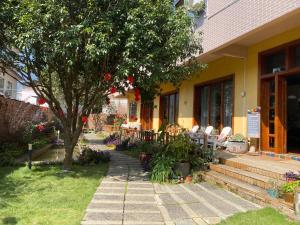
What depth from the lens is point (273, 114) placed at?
1026 cm

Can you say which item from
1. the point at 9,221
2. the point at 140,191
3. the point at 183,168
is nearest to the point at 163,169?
the point at 183,168

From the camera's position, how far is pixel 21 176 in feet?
28.2

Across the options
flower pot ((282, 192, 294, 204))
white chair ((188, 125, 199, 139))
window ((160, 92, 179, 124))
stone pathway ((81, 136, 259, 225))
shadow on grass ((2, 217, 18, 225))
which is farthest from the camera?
window ((160, 92, 179, 124))

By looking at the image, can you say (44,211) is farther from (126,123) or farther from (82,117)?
(126,123)

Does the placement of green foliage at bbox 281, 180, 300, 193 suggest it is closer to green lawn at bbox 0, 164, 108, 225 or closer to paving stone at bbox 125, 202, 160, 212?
paving stone at bbox 125, 202, 160, 212

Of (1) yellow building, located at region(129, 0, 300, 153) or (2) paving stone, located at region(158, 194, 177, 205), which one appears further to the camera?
(1) yellow building, located at region(129, 0, 300, 153)

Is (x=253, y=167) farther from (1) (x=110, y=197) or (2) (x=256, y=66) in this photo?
(2) (x=256, y=66)

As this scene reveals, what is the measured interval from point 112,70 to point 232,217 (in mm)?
5012

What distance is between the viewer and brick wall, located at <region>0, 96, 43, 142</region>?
1234 centimetres

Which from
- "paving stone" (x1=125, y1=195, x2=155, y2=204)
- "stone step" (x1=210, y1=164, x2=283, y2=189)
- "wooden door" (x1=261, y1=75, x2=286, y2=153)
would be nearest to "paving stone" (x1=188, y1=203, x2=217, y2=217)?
"paving stone" (x1=125, y1=195, x2=155, y2=204)

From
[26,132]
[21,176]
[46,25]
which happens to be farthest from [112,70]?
[26,132]

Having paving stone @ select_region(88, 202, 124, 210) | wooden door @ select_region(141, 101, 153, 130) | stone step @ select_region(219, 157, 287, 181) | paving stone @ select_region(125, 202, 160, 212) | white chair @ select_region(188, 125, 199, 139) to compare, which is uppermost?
wooden door @ select_region(141, 101, 153, 130)

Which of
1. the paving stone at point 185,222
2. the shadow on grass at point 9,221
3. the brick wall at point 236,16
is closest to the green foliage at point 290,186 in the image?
the paving stone at point 185,222

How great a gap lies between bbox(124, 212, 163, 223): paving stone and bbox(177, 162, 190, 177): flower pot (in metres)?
2.95
